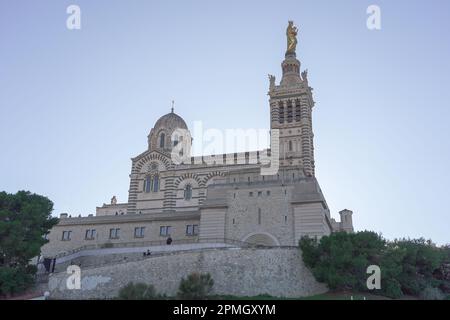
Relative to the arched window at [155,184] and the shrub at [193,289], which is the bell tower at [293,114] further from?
the shrub at [193,289]

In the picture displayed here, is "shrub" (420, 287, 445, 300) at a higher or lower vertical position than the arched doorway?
lower

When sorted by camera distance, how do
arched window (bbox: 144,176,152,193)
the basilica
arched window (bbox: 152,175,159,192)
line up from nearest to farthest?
the basilica → arched window (bbox: 152,175,159,192) → arched window (bbox: 144,176,152,193)

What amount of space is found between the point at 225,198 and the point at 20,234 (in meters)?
19.4

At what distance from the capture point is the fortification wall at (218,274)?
127 feet

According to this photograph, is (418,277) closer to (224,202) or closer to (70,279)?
(224,202)

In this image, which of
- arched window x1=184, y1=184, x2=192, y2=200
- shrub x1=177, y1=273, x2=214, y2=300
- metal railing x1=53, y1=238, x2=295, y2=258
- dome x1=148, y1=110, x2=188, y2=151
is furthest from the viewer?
dome x1=148, y1=110, x2=188, y2=151

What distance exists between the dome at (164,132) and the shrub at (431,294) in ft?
123

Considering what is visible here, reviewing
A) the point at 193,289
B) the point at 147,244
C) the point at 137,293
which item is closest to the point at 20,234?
the point at 147,244

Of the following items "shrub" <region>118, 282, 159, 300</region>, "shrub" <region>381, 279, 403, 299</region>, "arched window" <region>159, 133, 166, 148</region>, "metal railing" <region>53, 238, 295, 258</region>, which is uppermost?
"arched window" <region>159, 133, 166, 148</region>

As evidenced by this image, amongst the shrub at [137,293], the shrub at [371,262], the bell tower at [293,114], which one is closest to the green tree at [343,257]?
the shrub at [371,262]

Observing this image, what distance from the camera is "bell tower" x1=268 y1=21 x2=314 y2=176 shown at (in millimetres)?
58469

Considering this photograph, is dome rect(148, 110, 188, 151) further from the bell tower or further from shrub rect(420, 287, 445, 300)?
shrub rect(420, 287, 445, 300)

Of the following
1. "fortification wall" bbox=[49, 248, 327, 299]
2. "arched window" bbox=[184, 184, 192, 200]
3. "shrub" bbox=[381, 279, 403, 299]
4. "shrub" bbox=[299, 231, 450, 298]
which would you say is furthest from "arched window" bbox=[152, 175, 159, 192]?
"shrub" bbox=[381, 279, 403, 299]
